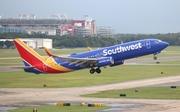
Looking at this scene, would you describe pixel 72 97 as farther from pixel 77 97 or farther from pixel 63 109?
pixel 63 109

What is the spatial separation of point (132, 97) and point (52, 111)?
1834cm

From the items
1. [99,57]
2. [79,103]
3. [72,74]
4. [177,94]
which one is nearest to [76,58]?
[99,57]

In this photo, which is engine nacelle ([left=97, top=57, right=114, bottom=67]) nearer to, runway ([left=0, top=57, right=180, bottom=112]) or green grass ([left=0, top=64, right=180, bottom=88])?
runway ([left=0, top=57, right=180, bottom=112])

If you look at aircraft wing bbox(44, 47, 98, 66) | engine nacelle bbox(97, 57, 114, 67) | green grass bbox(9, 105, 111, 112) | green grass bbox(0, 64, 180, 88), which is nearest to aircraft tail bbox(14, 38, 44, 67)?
aircraft wing bbox(44, 47, 98, 66)

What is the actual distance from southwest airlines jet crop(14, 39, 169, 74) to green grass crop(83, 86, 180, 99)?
4462 millimetres

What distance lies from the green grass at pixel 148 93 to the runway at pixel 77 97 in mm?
3423

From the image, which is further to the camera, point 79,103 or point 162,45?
point 162,45

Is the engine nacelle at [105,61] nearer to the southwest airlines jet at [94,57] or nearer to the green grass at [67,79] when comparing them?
the southwest airlines jet at [94,57]

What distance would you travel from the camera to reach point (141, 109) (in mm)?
65000

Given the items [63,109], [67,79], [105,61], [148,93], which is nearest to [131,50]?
[105,61]

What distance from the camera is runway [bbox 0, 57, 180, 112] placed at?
6896cm

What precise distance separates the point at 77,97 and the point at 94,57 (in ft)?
23.3

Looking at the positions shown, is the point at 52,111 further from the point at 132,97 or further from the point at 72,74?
the point at 72,74

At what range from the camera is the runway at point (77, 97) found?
69.0 metres
